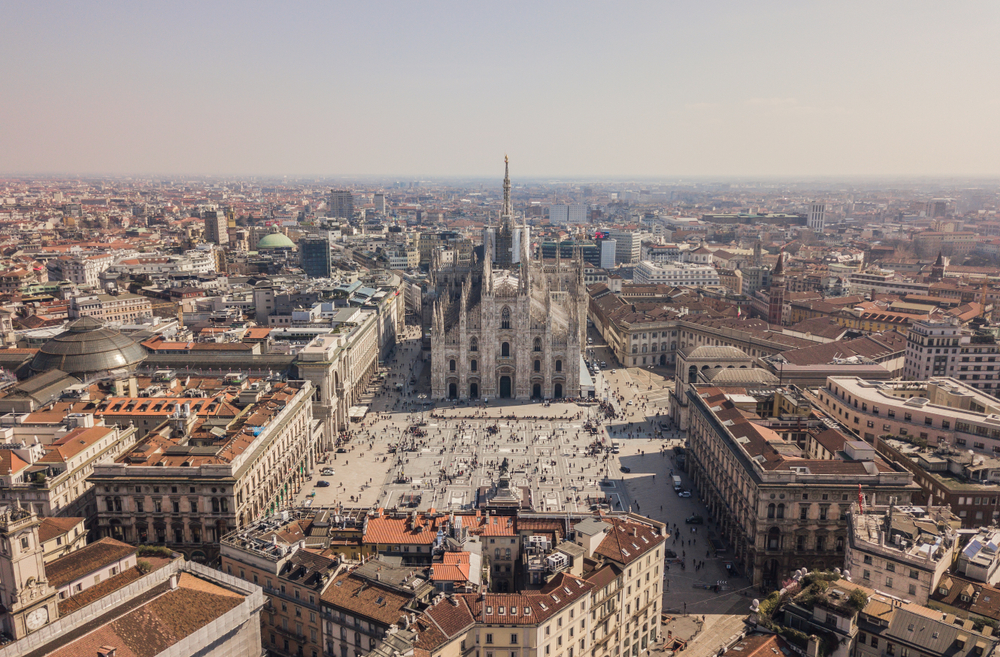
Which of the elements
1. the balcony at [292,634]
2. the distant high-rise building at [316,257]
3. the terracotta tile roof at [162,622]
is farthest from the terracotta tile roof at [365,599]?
the distant high-rise building at [316,257]

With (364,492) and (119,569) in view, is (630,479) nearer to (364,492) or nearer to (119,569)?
(364,492)

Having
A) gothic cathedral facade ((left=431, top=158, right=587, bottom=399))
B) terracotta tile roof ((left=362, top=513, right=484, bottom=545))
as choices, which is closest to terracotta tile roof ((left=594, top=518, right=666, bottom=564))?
terracotta tile roof ((left=362, top=513, right=484, bottom=545))

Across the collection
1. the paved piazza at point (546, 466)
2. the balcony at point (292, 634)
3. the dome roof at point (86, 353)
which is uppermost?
the dome roof at point (86, 353)

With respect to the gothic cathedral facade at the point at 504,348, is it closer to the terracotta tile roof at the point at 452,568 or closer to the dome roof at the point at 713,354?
the dome roof at the point at 713,354

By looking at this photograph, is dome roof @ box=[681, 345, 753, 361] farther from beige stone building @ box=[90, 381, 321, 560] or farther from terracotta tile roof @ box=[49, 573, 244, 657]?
terracotta tile roof @ box=[49, 573, 244, 657]

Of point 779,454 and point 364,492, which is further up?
point 779,454

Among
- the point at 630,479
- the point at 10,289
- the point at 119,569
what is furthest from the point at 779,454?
the point at 10,289

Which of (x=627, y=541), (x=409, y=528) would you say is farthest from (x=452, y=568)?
(x=627, y=541)
